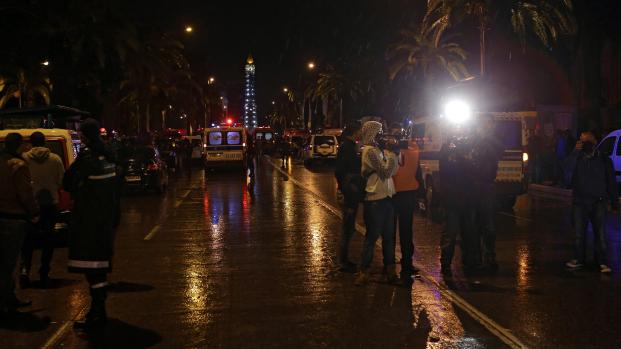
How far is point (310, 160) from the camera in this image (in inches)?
1692

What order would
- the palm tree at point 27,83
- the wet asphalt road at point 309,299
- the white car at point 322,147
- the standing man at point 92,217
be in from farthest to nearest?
the white car at point 322,147 < the palm tree at point 27,83 < the standing man at point 92,217 < the wet asphalt road at point 309,299

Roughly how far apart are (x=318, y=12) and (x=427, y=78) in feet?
68.7

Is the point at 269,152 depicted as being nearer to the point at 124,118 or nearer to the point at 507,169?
the point at 124,118

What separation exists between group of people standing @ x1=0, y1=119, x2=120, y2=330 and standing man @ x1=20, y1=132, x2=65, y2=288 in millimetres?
1163

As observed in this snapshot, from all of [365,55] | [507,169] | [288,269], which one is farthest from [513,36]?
[288,269]

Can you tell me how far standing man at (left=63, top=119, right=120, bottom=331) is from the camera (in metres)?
7.06

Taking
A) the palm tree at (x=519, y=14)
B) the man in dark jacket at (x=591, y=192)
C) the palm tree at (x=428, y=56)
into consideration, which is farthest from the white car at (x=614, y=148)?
the palm tree at (x=428, y=56)

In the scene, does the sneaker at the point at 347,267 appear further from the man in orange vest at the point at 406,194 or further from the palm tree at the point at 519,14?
the palm tree at the point at 519,14

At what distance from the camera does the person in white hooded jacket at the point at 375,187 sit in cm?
879

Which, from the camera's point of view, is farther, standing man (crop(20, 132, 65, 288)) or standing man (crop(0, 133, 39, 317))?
standing man (crop(20, 132, 65, 288))

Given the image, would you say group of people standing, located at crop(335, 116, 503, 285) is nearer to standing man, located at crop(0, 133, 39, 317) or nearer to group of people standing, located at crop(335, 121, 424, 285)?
group of people standing, located at crop(335, 121, 424, 285)

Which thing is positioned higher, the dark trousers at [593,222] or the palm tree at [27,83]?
the palm tree at [27,83]

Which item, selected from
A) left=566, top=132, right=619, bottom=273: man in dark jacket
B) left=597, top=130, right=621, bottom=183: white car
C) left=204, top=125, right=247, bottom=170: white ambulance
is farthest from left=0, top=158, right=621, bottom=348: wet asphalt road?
left=204, top=125, right=247, bottom=170: white ambulance

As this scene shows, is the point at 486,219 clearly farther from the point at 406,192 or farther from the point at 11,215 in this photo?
the point at 11,215
